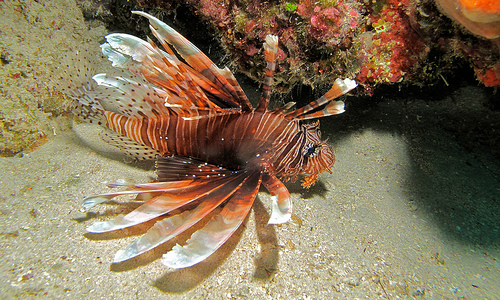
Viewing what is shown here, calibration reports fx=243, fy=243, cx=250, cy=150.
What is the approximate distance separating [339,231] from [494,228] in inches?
88.6

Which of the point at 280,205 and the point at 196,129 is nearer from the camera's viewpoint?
the point at 280,205

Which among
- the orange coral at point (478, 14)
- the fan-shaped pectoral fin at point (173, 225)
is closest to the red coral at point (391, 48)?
the orange coral at point (478, 14)

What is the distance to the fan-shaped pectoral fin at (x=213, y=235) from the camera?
1.72 metres

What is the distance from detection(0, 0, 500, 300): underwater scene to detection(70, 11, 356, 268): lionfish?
0.06ft

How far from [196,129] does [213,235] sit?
1.37 m

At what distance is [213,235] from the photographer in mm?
1912

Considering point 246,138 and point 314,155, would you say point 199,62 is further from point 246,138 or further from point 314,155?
point 314,155

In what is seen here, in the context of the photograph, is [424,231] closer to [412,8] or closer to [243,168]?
[243,168]

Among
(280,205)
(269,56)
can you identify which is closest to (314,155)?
(280,205)

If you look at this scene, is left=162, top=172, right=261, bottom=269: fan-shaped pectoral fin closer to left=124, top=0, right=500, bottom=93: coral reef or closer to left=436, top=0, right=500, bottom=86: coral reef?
left=124, top=0, right=500, bottom=93: coral reef

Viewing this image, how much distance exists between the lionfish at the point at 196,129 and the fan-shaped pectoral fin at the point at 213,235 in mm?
15

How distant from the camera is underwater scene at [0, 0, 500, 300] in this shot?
209 centimetres

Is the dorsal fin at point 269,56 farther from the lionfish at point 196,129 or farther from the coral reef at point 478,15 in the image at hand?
the coral reef at point 478,15

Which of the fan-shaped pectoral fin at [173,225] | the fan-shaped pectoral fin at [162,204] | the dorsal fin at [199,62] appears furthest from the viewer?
the dorsal fin at [199,62]
